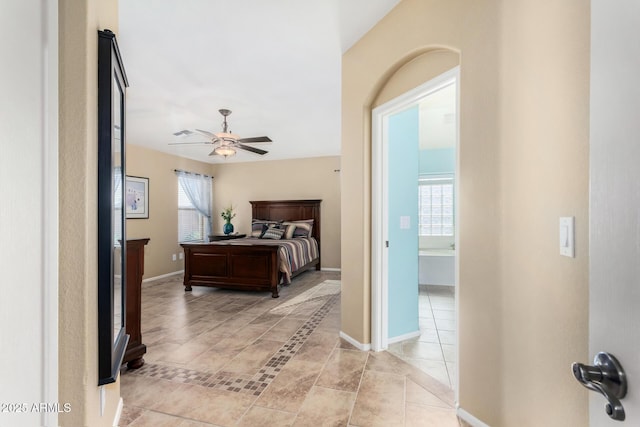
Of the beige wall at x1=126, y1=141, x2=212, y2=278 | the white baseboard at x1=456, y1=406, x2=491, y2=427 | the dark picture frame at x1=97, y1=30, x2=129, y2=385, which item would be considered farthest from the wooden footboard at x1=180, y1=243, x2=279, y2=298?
the dark picture frame at x1=97, y1=30, x2=129, y2=385

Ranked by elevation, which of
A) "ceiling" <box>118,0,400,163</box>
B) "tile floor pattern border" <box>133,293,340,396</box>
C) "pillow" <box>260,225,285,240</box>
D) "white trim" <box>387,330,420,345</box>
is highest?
"ceiling" <box>118,0,400,163</box>

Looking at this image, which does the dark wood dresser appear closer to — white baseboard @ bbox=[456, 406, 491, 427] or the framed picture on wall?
white baseboard @ bbox=[456, 406, 491, 427]

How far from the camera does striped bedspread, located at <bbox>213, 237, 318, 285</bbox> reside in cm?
493

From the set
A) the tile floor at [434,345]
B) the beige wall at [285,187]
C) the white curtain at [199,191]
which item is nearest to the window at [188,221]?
the white curtain at [199,191]

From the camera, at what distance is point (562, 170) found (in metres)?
1.20

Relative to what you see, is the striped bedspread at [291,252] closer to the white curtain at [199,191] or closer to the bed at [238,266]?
the bed at [238,266]

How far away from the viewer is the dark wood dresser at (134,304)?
2.31 m

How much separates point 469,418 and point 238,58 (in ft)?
10.3

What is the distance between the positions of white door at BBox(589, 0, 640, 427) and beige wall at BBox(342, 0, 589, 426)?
649 millimetres

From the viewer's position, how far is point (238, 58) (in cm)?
271

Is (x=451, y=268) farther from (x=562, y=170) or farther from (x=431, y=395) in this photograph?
(x=562, y=170)

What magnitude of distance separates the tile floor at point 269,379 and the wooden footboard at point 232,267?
98 cm

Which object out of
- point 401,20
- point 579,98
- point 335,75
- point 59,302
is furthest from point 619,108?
point 335,75

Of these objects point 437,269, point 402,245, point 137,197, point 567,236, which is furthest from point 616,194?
point 137,197
